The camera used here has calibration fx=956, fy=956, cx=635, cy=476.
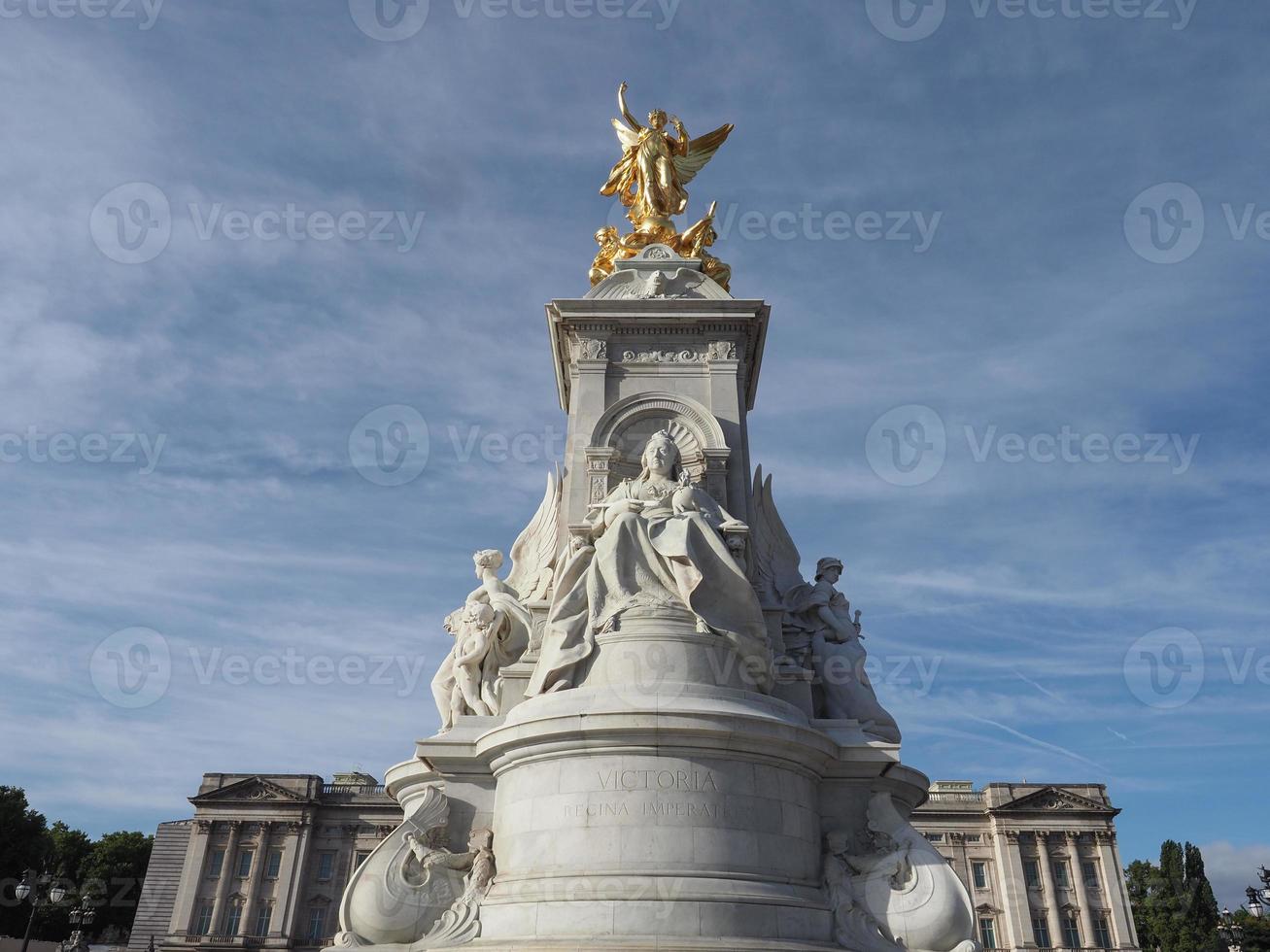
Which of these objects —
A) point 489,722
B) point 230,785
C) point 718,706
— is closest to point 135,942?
point 230,785

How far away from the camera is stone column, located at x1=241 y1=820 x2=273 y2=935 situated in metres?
54.3

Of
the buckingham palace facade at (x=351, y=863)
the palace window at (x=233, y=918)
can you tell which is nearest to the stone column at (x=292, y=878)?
the buckingham palace facade at (x=351, y=863)

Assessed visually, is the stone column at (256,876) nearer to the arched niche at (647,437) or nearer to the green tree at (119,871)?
the green tree at (119,871)

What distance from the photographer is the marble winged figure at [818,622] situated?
600 inches

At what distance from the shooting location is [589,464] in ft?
55.4

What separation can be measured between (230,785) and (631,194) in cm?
5068

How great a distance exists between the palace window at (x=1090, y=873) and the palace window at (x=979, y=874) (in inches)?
221

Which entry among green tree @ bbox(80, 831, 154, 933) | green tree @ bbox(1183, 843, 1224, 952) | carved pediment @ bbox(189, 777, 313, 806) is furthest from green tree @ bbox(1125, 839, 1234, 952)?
green tree @ bbox(80, 831, 154, 933)

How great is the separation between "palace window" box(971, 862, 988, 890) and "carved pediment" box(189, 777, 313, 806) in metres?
39.0

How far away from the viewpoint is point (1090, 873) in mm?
55688

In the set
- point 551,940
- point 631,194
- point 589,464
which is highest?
point 631,194

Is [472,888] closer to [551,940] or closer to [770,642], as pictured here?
[551,940]

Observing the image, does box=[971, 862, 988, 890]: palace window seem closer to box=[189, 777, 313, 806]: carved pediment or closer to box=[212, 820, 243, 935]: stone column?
box=[189, 777, 313, 806]: carved pediment

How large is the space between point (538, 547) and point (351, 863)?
45.5m
